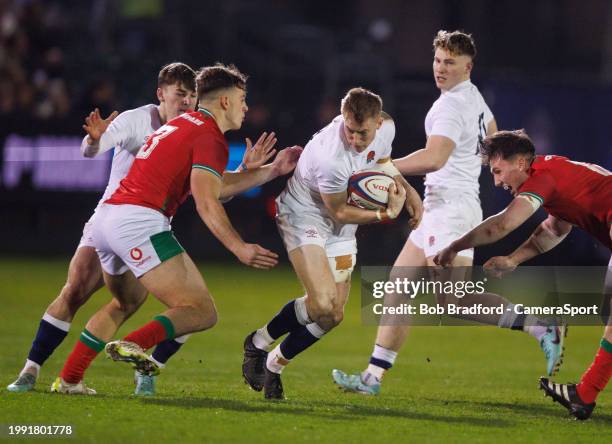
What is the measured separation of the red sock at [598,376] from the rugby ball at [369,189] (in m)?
1.75

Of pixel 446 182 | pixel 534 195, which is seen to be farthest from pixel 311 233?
pixel 534 195

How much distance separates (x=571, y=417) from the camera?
7.74 metres

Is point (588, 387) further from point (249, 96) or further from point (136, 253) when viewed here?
point (249, 96)

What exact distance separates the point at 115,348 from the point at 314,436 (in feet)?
4.24

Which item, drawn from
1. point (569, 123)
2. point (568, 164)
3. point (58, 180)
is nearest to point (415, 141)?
point (569, 123)

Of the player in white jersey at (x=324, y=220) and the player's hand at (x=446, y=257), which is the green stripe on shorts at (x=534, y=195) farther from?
the player in white jersey at (x=324, y=220)

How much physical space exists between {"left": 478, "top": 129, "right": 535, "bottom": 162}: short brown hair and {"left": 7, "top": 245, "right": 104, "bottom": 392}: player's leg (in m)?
2.82

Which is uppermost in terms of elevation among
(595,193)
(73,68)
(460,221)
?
(595,193)

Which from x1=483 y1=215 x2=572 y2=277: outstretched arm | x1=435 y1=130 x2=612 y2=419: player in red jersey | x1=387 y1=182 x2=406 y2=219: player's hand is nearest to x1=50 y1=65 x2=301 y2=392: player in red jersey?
x1=387 y1=182 x2=406 y2=219: player's hand

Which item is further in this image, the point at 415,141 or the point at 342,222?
the point at 415,141

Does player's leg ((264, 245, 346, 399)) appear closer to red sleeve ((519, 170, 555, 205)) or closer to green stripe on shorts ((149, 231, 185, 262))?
green stripe on shorts ((149, 231, 185, 262))

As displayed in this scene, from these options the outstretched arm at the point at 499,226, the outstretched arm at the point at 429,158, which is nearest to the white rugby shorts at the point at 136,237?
the outstretched arm at the point at 499,226

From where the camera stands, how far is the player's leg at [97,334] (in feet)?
25.8

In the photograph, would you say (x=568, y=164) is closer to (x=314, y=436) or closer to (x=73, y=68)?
(x=314, y=436)
